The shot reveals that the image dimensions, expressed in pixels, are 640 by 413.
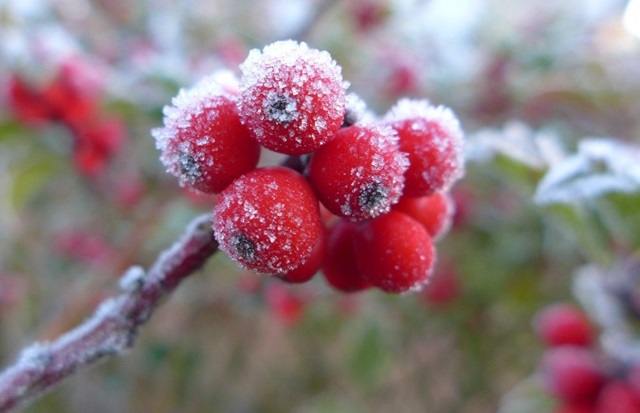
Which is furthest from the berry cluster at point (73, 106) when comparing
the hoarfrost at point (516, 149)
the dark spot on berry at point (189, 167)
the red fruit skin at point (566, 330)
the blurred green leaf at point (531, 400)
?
the blurred green leaf at point (531, 400)

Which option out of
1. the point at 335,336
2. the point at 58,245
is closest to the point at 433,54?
the point at 335,336

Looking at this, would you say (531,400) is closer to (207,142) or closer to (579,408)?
(579,408)

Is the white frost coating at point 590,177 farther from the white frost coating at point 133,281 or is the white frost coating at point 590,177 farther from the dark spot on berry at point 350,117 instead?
the white frost coating at point 133,281

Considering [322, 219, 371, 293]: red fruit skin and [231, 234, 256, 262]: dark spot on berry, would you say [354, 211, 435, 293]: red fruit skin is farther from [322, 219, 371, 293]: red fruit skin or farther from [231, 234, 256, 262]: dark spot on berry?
[231, 234, 256, 262]: dark spot on berry

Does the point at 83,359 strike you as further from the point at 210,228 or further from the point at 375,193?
the point at 375,193

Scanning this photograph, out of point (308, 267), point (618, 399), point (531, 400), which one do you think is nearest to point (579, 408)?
point (618, 399)

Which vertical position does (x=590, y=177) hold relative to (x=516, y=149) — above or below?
below
